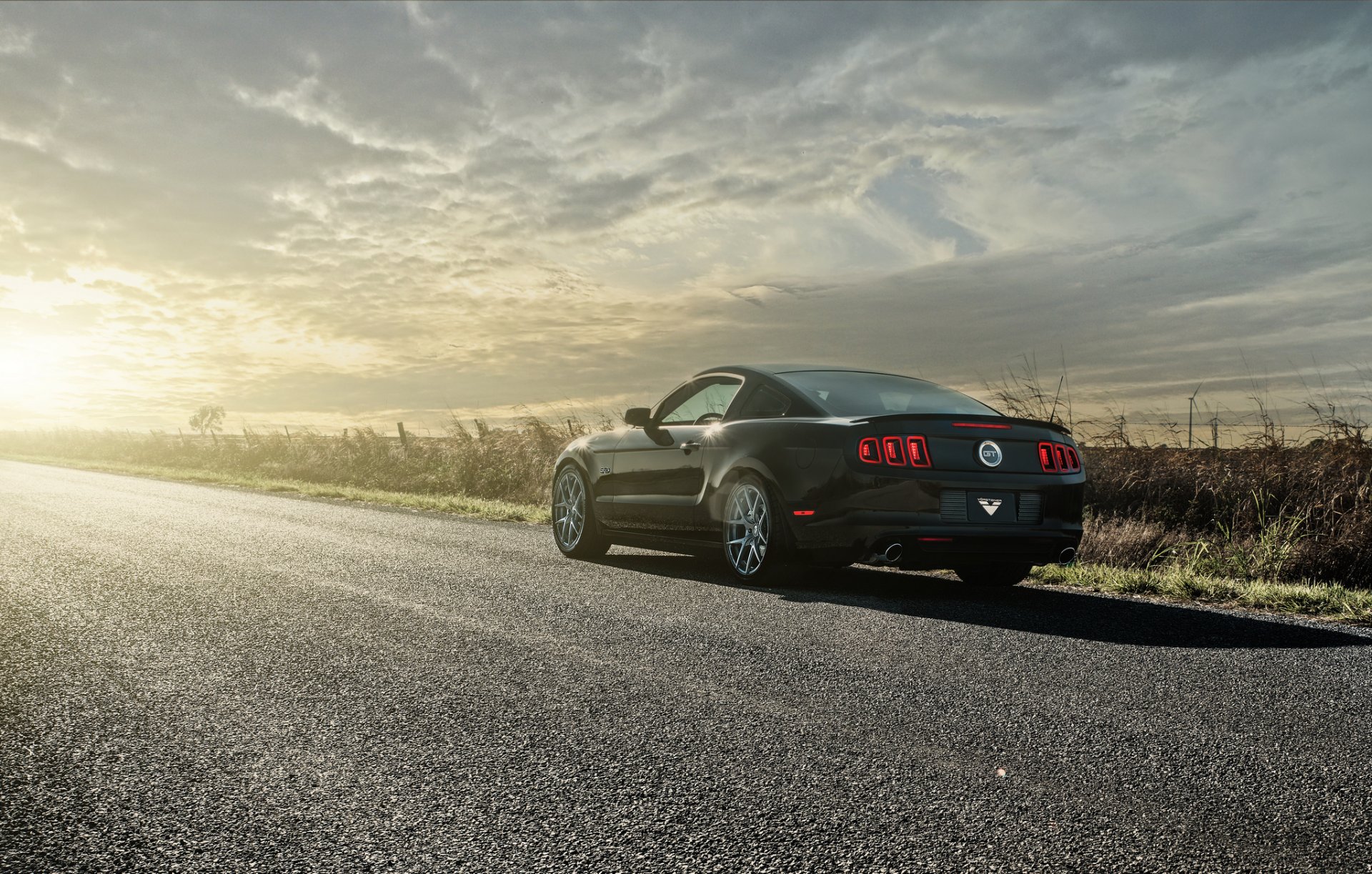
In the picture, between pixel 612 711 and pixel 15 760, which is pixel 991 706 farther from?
pixel 15 760

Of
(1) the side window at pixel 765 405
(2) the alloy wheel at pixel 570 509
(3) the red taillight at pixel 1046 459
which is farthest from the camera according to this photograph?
(2) the alloy wheel at pixel 570 509

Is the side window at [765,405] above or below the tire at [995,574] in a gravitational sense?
above

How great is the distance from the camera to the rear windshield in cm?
679

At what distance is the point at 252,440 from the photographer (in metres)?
32.5

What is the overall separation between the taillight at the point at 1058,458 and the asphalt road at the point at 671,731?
87cm

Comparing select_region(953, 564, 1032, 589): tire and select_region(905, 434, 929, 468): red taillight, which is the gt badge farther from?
select_region(953, 564, 1032, 589): tire

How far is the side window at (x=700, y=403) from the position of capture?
7.70 meters

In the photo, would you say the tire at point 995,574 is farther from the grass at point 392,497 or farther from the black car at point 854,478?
the grass at point 392,497

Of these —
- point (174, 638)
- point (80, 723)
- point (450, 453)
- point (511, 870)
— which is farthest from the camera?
point (450, 453)

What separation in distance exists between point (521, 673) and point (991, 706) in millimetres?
2015

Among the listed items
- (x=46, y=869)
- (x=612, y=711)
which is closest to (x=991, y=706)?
(x=612, y=711)

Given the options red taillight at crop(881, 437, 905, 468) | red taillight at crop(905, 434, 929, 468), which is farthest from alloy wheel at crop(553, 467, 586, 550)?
red taillight at crop(905, 434, 929, 468)

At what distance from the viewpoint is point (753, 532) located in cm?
694

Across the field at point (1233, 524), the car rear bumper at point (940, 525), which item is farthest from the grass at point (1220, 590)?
the car rear bumper at point (940, 525)
